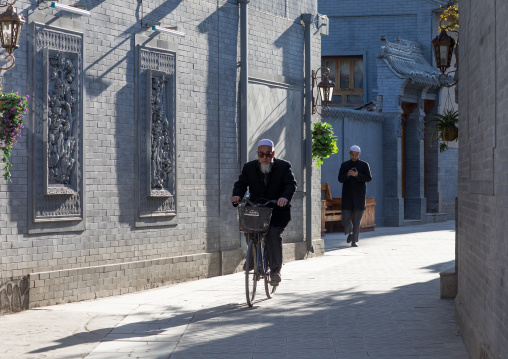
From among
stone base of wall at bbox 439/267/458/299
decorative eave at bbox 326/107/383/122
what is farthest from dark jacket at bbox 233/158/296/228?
decorative eave at bbox 326/107/383/122

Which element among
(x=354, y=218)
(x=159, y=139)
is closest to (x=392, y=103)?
(x=354, y=218)

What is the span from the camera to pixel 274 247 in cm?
1081

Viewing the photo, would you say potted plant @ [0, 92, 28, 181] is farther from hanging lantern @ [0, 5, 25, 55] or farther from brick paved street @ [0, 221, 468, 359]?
brick paved street @ [0, 221, 468, 359]

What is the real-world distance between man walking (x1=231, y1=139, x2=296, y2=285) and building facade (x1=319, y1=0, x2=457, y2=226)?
1274 cm

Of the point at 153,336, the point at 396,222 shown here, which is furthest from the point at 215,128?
the point at 396,222

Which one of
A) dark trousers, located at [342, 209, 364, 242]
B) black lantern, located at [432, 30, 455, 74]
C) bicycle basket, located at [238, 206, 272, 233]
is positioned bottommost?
dark trousers, located at [342, 209, 364, 242]

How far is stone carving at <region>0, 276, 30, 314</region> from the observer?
9773mm

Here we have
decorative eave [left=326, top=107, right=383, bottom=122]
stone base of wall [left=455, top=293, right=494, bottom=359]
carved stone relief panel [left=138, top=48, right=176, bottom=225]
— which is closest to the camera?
stone base of wall [left=455, top=293, right=494, bottom=359]

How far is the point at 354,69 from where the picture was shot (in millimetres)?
31266

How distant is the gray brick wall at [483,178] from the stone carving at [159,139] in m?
4.48

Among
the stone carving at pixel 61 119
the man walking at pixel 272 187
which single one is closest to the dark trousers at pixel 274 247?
the man walking at pixel 272 187

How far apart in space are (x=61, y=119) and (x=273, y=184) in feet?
8.29

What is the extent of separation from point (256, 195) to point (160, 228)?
7.23ft

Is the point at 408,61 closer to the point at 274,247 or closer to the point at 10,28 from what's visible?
the point at 274,247
